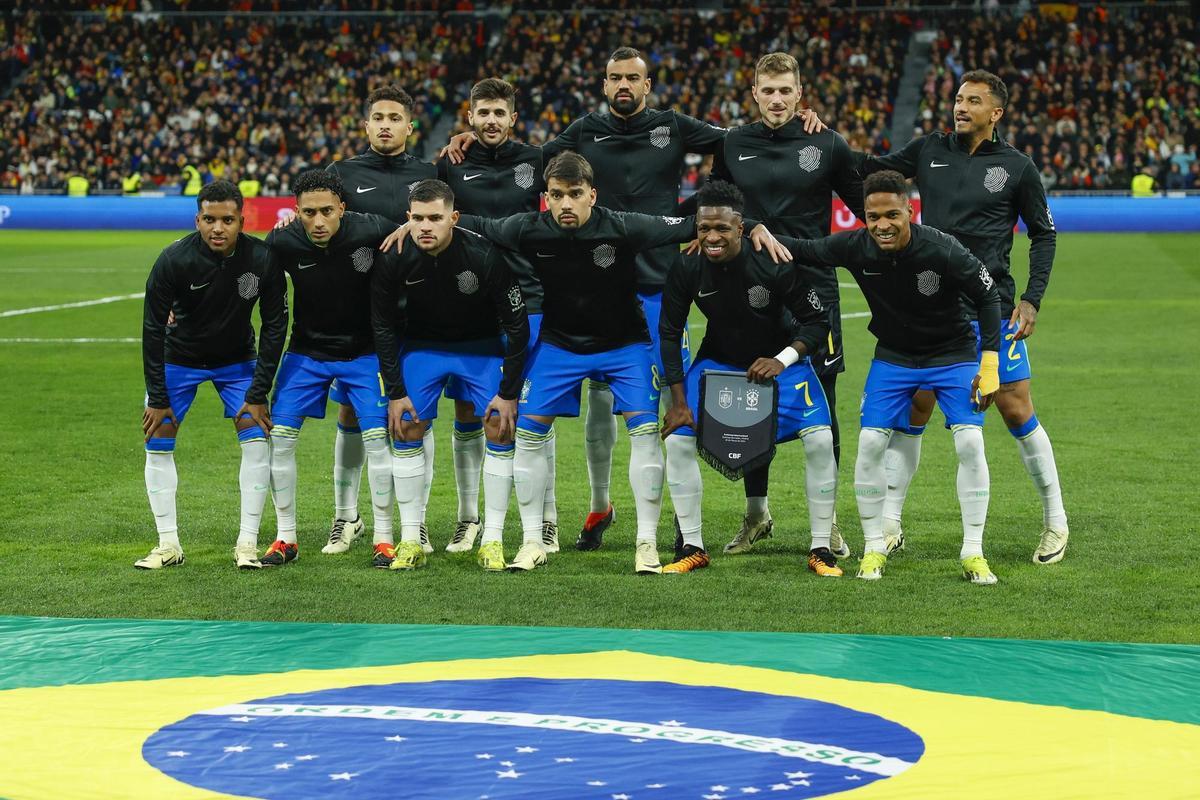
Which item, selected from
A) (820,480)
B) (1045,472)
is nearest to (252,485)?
(820,480)

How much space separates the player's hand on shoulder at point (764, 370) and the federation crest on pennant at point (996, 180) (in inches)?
54.1

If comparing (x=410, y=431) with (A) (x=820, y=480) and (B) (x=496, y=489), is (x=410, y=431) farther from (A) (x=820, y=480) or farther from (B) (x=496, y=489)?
(A) (x=820, y=480)

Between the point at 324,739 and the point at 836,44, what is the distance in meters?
36.6

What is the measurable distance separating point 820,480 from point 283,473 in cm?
262

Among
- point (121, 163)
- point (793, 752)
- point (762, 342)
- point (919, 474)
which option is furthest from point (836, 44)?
point (793, 752)

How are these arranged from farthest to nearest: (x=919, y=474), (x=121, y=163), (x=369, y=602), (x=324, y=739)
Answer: (x=121, y=163) < (x=919, y=474) < (x=369, y=602) < (x=324, y=739)

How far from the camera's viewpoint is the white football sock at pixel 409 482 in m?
7.42

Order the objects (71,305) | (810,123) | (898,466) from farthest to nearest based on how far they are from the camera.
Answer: (71,305) → (810,123) → (898,466)

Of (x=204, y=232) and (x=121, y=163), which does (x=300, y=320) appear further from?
(x=121, y=163)

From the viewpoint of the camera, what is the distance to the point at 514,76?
130 ft

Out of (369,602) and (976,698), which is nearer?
(976,698)

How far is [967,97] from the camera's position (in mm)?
7289

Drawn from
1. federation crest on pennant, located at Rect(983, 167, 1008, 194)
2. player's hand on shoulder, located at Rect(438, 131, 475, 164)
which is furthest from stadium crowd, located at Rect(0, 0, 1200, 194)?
federation crest on pennant, located at Rect(983, 167, 1008, 194)

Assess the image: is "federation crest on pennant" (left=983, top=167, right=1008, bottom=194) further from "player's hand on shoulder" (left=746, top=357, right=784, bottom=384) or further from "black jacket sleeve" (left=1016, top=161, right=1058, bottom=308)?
"player's hand on shoulder" (left=746, top=357, right=784, bottom=384)
